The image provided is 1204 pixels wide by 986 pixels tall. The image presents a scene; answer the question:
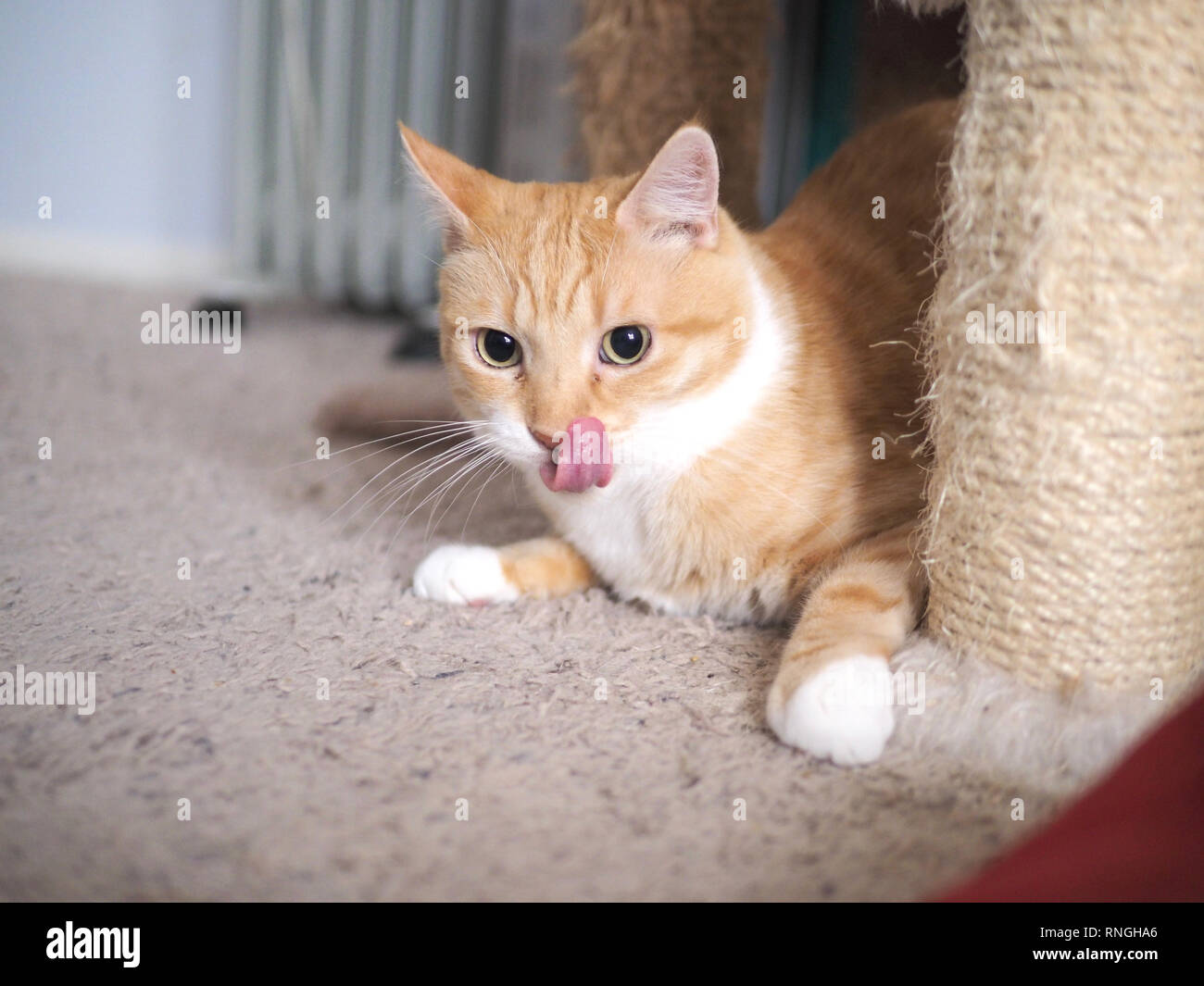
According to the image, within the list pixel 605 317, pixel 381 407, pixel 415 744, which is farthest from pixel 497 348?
pixel 381 407

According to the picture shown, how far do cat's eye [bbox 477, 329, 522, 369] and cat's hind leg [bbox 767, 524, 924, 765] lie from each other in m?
0.47

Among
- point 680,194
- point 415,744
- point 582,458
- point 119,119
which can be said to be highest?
point 119,119

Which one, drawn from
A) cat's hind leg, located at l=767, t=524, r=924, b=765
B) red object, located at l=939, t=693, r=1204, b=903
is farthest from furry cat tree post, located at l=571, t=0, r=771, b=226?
red object, located at l=939, t=693, r=1204, b=903

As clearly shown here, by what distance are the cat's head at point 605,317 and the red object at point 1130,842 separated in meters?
0.60

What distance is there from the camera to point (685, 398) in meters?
1.17

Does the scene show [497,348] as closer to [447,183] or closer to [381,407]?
[447,183]

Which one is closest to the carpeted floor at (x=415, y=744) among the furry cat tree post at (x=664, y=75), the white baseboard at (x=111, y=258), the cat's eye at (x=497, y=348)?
the cat's eye at (x=497, y=348)

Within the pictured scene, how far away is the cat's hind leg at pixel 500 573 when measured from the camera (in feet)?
4.28

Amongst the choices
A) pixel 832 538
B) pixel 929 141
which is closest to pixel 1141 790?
pixel 832 538

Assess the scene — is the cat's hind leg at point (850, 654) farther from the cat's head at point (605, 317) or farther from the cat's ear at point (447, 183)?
the cat's ear at point (447, 183)

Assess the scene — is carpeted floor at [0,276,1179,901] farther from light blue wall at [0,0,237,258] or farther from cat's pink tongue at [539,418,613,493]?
light blue wall at [0,0,237,258]

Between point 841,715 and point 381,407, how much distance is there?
1.31 metres
